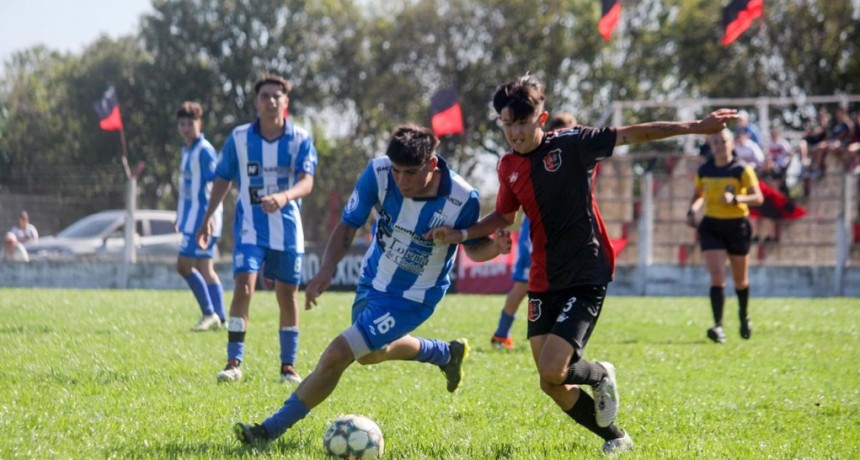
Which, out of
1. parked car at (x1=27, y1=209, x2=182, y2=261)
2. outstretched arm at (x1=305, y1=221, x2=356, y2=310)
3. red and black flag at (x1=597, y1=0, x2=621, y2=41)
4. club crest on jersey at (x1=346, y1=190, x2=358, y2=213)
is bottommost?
parked car at (x1=27, y1=209, x2=182, y2=261)

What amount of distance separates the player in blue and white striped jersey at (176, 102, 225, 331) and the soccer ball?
19.6 feet

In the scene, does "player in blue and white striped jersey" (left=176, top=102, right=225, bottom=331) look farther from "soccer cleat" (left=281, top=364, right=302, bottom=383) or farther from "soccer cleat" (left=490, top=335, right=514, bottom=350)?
"soccer cleat" (left=281, top=364, right=302, bottom=383)

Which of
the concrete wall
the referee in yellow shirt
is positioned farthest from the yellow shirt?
the concrete wall

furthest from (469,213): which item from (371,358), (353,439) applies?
(353,439)

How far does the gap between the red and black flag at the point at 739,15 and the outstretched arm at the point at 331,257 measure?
51.0ft

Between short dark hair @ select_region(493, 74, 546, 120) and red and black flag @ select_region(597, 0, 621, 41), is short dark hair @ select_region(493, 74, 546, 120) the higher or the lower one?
the lower one

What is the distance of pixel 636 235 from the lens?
21.3m

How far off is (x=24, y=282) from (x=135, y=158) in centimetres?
2172

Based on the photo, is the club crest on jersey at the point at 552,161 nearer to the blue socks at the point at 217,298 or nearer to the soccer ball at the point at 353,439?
the soccer ball at the point at 353,439

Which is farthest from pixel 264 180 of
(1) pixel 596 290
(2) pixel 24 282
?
(2) pixel 24 282

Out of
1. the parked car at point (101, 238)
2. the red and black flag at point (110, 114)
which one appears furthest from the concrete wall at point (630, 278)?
the red and black flag at point (110, 114)

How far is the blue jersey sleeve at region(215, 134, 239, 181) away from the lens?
7530 mm

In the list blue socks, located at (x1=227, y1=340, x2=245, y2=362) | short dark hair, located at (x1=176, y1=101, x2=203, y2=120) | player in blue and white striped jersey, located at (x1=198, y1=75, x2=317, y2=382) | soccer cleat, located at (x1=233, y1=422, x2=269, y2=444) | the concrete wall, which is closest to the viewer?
soccer cleat, located at (x1=233, y1=422, x2=269, y2=444)

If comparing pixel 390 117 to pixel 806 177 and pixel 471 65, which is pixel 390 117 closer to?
pixel 471 65
